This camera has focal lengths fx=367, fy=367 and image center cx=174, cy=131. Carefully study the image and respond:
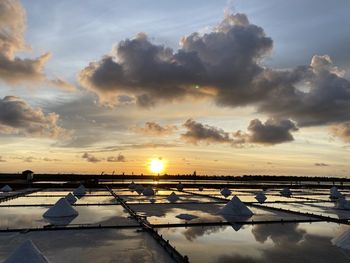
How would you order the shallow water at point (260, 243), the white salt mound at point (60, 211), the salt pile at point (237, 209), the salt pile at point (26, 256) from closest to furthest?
the salt pile at point (26, 256) < the shallow water at point (260, 243) < the white salt mound at point (60, 211) < the salt pile at point (237, 209)

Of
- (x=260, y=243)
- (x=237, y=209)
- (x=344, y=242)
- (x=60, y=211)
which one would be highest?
(x=237, y=209)

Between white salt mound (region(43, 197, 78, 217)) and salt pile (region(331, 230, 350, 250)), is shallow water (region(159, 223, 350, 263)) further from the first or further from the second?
white salt mound (region(43, 197, 78, 217))

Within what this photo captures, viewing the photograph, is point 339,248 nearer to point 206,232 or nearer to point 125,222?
point 206,232

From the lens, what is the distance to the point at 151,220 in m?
29.6

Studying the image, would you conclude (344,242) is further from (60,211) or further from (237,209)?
(60,211)

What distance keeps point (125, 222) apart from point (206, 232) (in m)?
6.74

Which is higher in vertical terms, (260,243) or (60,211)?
(60,211)

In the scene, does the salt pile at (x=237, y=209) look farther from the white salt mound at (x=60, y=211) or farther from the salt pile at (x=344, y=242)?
the white salt mound at (x=60, y=211)

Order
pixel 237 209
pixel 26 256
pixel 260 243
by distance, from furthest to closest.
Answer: pixel 237 209 < pixel 260 243 < pixel 26 256

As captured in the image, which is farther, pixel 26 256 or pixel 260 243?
pixel 260 243

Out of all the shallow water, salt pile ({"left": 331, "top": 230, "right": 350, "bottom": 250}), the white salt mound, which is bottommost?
the shallow water

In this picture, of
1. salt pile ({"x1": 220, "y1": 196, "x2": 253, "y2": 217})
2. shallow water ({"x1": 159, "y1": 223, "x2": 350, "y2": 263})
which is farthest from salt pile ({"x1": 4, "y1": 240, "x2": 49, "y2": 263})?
salt pile ({"x1": 220, "y1": 196, "x2": 253, "y2": 217})

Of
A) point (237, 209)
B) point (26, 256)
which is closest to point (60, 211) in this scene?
point (237, 209)

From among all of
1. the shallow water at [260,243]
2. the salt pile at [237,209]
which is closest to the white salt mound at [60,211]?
the shallow water at [260,243]
